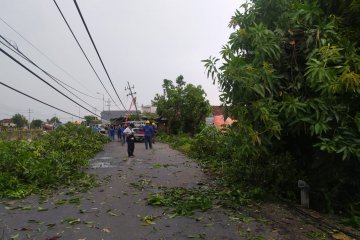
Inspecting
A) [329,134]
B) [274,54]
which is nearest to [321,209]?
[329,134]

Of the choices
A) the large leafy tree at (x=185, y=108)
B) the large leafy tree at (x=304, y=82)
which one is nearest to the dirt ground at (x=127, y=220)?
the large leafy tree at (x=304, y=82)

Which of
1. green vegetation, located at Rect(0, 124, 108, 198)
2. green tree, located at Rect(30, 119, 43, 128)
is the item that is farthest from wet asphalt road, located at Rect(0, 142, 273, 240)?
green tree, located at Rect(30, 119, 43, 128)

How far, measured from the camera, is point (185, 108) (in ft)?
132

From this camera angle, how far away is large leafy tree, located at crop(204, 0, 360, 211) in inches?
278

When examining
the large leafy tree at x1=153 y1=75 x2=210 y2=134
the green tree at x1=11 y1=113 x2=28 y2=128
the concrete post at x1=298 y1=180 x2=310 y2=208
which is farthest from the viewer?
the green tree at x1=11 y1=113 x2=28 y2=128

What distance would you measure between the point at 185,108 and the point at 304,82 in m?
32.4

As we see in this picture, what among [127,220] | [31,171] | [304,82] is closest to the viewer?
[127,220]

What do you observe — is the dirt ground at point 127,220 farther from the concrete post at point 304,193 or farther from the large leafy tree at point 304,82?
the large leafy tree at point 304,82

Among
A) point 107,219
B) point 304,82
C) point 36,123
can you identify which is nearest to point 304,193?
point 304,82

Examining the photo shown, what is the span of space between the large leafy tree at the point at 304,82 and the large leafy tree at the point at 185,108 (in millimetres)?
30211

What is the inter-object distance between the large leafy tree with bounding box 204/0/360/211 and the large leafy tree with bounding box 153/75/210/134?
99.1 feet

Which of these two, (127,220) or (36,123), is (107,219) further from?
(36,123)

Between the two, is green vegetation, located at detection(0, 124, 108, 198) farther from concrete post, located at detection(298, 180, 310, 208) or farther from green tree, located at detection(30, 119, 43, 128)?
green tree, located at detection(30, 119, 43, 128)

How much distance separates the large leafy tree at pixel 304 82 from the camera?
7062mm
